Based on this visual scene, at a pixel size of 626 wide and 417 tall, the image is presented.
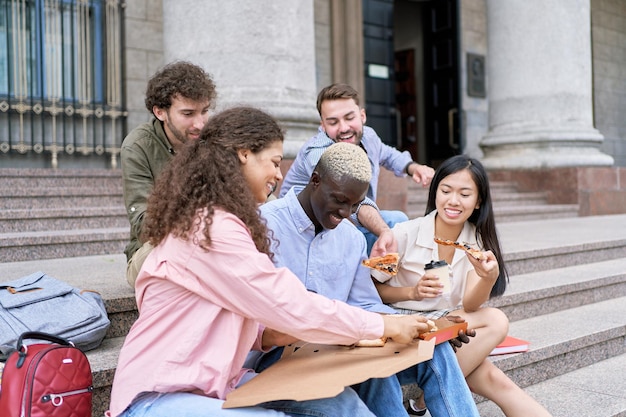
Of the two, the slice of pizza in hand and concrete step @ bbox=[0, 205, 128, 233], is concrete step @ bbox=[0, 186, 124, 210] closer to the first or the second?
concrete step @ bbox=[0, 205, 128, 233]

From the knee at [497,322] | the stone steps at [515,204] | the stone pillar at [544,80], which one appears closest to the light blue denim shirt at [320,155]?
the knee at [497,322]

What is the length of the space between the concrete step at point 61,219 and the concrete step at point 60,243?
0.14 metres

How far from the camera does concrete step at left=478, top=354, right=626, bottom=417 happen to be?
335 centimetres

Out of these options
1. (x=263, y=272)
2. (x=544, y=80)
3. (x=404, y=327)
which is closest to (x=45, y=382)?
(x=263, y=272)

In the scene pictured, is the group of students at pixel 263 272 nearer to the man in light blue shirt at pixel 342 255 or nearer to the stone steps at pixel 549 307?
the man in light blue shirt at pixel 342 255

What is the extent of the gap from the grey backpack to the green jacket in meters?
0.47

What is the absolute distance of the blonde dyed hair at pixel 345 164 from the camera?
248 centimetres

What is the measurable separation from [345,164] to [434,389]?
0.87 meters

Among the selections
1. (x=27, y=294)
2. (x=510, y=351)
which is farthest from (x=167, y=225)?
(x=510, y=351)

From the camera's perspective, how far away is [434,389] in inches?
102

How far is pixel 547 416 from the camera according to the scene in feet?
9.39

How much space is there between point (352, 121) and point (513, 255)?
2.08 m

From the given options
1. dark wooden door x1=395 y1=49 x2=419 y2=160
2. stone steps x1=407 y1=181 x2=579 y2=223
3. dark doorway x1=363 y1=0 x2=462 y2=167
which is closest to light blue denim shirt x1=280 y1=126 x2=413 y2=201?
stone steps x1=407 y1=181 x2=579 y2=223

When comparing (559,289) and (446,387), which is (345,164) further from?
(559,289)
